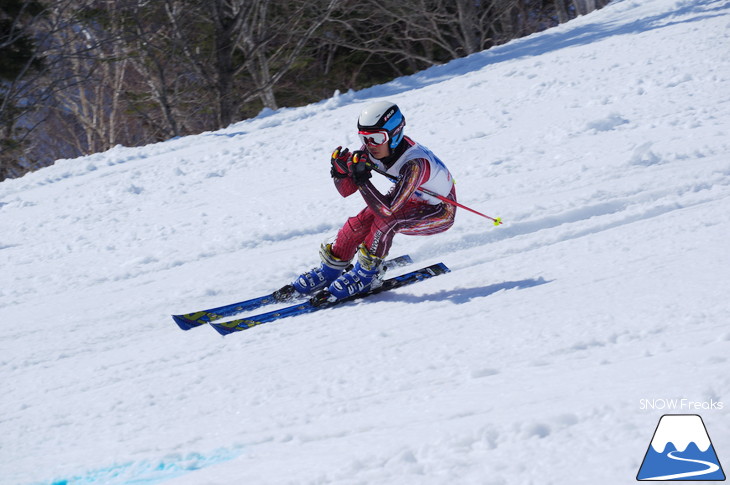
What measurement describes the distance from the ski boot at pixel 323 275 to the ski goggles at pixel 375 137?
828 millimetres

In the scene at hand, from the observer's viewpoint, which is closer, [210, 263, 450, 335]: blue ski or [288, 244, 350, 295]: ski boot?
[210, 263, 450, 335]: blue ski

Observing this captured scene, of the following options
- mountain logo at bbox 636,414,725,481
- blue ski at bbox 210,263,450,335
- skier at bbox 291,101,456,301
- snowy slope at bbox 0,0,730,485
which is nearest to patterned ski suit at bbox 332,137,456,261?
skier at bbox 291,101,456,301

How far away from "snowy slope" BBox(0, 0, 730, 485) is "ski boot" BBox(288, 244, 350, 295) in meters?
0.38

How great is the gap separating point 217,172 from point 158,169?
86cm

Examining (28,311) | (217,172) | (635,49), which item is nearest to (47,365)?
(28,311)

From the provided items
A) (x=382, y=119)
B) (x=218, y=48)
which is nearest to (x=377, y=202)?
(x=382, y=119)

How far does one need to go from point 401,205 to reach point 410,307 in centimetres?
64

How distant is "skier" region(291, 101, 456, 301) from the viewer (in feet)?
15.1

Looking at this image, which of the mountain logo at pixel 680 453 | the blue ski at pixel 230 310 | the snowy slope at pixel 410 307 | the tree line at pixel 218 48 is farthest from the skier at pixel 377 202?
the tree line at pixel 218 48

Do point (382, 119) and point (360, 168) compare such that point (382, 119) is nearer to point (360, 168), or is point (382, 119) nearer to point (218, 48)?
point (360, 168)

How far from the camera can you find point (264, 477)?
2770 millimetres

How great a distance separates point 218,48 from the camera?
1692 centimetres

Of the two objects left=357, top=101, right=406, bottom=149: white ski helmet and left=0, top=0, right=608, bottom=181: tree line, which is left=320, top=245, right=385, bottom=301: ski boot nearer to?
left=357, top=101, right=406, bottom=149: white ski helmet

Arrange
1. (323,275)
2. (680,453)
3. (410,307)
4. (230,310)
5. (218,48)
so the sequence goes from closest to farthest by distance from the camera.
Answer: (680,453)
(410,307)
(230,310)
(323,275)
(218,48)
